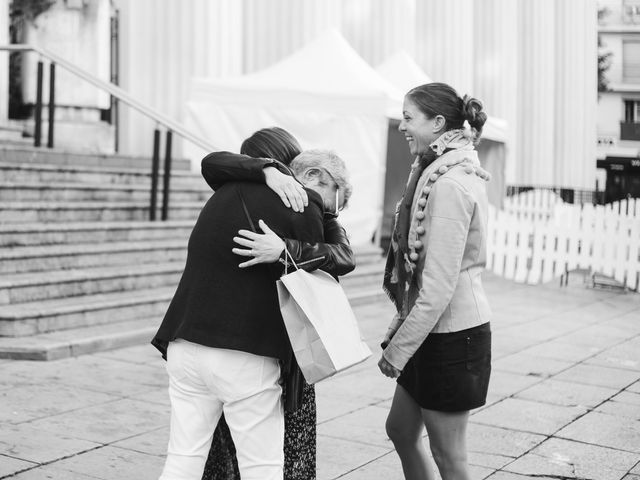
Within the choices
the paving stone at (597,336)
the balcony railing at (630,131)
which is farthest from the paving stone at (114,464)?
the balcony railing at (630,131)

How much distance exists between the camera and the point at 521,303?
11.9 m

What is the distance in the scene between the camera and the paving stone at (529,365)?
7.43m

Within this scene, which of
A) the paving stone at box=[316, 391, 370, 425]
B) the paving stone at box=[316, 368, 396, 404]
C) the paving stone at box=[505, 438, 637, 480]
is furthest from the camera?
the paving stone at box=[316, 368, 396, 404]

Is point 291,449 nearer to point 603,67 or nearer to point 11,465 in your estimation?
point 11,465

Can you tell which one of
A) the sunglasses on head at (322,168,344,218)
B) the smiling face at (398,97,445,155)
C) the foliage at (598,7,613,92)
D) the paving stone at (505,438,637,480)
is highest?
the foliage at (598,7,613,92)

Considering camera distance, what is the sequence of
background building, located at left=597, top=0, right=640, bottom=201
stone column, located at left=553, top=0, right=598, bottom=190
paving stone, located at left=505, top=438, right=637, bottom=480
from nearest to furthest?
paving stone, located at left=505, top=438, right=637, bottom=480, stone column, located at left=553, top=0, right=598, bottom=190, background building, located at left=597, top=0, right=640, bottom=201

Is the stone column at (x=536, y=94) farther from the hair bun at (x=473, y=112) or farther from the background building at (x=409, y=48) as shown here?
the hair bun at (x=473, y=112)

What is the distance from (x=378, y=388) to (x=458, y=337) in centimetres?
353

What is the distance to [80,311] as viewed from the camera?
7.95 metres

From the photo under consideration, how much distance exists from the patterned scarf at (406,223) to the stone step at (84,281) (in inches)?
206

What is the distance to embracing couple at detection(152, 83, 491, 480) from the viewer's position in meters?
2.96

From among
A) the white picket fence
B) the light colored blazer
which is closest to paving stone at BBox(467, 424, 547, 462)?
the light colored blazer

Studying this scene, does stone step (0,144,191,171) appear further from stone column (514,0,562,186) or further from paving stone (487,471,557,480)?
stone column (514,0,562,186)

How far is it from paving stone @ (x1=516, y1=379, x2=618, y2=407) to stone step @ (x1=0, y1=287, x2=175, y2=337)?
11.6 feet
